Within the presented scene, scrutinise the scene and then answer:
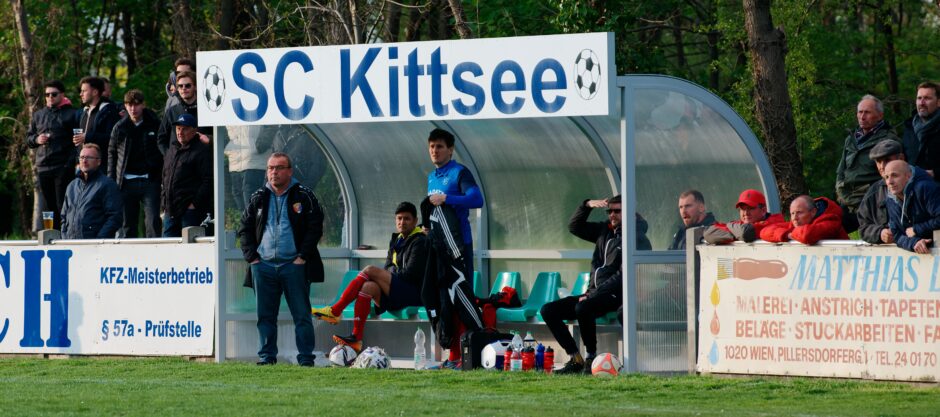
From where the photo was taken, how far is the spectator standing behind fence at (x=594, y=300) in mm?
12297

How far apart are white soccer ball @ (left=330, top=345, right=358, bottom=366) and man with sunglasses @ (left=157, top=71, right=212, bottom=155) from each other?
2.69 meters

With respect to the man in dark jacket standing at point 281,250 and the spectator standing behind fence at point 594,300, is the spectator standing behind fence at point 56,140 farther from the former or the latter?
the spectator standing behind fence at point 594,300

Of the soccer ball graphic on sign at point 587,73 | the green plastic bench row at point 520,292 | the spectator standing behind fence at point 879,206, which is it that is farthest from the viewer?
the green plastic bench row at point 520,292

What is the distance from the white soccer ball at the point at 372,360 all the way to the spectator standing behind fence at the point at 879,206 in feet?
13.7

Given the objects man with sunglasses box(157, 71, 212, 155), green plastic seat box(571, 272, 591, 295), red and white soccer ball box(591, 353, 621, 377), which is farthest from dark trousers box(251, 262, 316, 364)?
red and white soccer ball box(591, 353, 621, 377)

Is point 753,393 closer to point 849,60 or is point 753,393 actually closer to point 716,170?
point 716,170

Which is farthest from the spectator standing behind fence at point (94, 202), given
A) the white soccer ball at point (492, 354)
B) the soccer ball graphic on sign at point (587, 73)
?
the soccer ball graphic on sign at point (587, 73)

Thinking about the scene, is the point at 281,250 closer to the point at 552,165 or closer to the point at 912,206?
the point at 552,165

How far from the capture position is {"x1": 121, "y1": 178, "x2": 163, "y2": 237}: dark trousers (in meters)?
15.4

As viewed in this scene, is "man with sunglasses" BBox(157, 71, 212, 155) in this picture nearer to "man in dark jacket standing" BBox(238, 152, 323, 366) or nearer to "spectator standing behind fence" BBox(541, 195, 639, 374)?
"man in dark jacket standing" BBox(238, 152, 323, 366)

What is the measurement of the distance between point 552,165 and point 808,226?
3.44 m

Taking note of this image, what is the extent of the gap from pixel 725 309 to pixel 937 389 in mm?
1841

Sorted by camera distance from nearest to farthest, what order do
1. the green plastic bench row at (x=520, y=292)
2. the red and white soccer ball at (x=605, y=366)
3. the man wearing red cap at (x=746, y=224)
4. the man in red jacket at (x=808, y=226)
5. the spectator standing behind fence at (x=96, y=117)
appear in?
the man in red jacket at (x=808, y=226) → the man wearing red cap at (x=746, y=224) → the red and white soccer ball at (x=605, y=366) → the green plastic bench row at (x=520, y=292) → the spectator standing behind fence at (x=96, y=117)

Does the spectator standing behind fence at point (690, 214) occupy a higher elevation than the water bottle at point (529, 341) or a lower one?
higher
